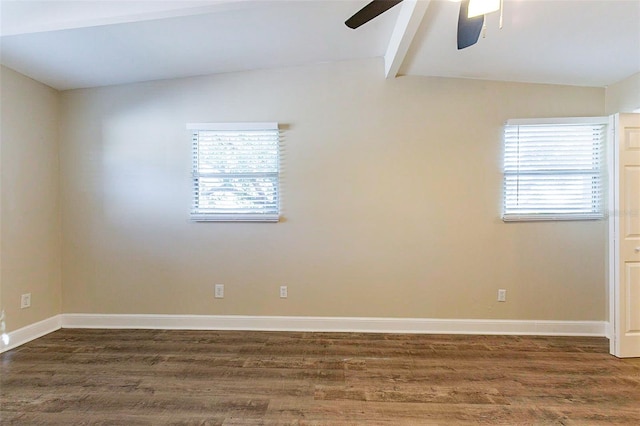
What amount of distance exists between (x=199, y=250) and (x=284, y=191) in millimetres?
1083

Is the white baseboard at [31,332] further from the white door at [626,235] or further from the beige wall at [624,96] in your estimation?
the beige wall at [624,96]

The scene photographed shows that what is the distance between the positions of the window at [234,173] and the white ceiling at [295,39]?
2.17 feet

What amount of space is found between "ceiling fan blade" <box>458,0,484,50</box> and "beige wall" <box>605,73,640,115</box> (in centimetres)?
224

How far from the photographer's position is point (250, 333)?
3.40 m

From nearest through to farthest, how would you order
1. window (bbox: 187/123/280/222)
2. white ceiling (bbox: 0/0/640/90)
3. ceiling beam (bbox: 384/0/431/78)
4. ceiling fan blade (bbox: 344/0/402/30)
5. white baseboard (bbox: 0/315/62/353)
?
ceiling fan blade (bbox: 344/0/402/30) → ceiling beam (bbox: 384/0/431/78) → white ceiling (bbox: 0/0/640/90) → white baseboard (bbox: 0/315/62/353) → window (bbox: 187/123/280/222)

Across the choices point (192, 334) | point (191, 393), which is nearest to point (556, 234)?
point (191, 393)

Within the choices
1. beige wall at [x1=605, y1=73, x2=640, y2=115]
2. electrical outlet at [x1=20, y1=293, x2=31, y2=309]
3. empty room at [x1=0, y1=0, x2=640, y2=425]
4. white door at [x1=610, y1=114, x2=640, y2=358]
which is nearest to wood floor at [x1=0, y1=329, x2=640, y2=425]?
empty room at [x1=0, y1=0, x2=640, y2=425]

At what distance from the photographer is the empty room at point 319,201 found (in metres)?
2.94

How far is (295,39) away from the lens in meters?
2.93

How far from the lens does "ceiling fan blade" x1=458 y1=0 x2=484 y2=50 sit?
5.76 ft

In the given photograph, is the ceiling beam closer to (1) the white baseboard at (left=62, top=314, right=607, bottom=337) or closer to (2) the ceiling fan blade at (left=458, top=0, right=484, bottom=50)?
(2) the ceiling fan blade at (left=458, top=0, right=484, bottom=50)

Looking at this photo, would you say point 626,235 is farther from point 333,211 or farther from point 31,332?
point 31,332

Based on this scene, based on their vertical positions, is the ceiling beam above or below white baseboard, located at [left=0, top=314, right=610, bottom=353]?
above

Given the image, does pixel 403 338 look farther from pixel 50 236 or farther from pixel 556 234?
pixel 50 236
